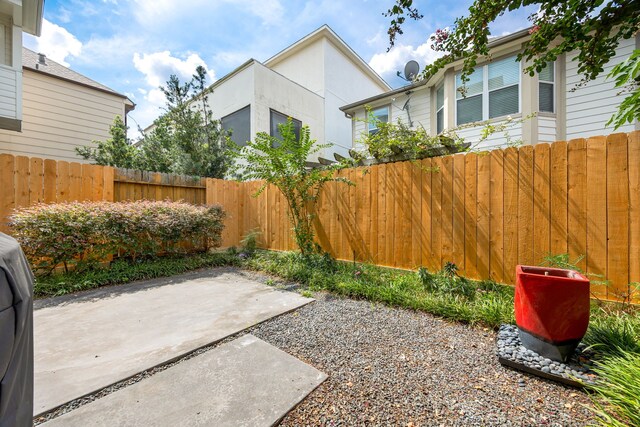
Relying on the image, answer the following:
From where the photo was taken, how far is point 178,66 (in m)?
7.96

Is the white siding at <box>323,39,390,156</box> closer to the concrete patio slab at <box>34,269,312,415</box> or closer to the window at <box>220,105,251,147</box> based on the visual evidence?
the window at <box>220,105,251,147</box>

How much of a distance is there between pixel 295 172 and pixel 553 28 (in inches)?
156

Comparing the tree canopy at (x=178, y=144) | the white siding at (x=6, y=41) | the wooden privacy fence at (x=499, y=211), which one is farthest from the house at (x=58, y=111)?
the wooden privacy fence at (x=499, y=211)

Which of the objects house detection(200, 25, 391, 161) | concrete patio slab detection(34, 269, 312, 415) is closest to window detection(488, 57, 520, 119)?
house detection(200, 25, 391, 161)

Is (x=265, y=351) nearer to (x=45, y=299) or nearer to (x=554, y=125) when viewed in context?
(x=45, y=299)

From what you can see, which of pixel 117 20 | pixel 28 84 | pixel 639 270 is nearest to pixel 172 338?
pixel 639 270

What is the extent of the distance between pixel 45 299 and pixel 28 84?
776cm

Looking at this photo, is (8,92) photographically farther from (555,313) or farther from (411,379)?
(555,313)

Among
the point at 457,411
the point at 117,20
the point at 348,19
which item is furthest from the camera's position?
the point at 348,19

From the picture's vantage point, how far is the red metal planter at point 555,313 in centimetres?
193

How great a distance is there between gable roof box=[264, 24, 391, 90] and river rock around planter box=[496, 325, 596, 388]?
448 inches

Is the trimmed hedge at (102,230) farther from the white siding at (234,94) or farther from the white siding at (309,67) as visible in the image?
the white siding at (309,67)

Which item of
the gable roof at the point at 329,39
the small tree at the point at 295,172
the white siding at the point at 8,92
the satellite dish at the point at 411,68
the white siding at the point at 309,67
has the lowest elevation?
the small tree at the point at 295,172

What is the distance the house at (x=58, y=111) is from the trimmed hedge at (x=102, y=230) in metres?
5.20
